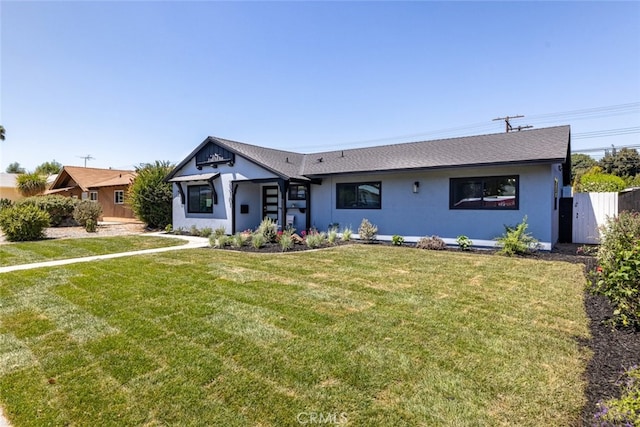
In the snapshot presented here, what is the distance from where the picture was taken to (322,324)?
4332 mm

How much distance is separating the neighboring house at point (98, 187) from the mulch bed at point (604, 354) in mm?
26419

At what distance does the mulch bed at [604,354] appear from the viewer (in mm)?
2781

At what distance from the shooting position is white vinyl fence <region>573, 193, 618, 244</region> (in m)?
11.8

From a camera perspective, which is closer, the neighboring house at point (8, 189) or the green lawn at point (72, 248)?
the green lawn at point (72, 248)

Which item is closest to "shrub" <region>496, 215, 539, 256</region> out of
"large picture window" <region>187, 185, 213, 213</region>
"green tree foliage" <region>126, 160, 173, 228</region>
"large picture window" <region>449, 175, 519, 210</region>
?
"large picture window" <region>449, 175, 519, 210</region>

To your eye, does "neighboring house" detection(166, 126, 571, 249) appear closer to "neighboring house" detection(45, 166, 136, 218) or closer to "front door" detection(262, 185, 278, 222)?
"front door" detection(262, 185, 278, 222)

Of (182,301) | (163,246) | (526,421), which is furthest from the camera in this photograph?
(163,246)

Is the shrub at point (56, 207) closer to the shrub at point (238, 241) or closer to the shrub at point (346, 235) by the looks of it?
Answer: the shrub at point (238, 241)

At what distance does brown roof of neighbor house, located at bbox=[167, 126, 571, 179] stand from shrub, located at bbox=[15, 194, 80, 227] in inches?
330

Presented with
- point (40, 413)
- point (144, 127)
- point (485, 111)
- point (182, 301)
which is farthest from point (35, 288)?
point (485, 111)

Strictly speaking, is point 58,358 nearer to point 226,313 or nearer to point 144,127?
point 226,313

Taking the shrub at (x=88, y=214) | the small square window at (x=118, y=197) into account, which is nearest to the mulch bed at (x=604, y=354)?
the shrub at (x=88, y=214)

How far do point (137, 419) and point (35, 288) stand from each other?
212 inches

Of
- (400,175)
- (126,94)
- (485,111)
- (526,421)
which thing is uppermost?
(485,111)
